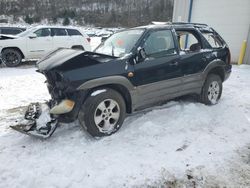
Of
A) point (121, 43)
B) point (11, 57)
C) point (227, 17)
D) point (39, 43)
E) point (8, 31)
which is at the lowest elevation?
point (11, 57)

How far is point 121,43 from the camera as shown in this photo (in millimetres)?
4617

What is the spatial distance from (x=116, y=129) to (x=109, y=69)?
1.02 meters

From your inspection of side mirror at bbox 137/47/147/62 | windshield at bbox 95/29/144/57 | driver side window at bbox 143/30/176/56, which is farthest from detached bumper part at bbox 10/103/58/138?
driver side window at bbox 143/30/176/56

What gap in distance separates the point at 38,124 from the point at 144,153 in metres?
1.73

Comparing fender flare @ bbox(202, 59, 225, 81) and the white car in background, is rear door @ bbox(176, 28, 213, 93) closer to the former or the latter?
fender flare @ bbox(202, 59, 225, 81)

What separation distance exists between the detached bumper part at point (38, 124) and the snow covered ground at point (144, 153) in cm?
18

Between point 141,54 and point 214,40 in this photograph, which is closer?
point 141,54

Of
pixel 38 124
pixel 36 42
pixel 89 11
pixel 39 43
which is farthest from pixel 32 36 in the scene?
pixel 89 11

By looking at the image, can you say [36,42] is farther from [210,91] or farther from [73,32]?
[210,91]

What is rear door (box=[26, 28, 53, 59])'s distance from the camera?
36.4 feet

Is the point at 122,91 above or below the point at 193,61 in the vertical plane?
below

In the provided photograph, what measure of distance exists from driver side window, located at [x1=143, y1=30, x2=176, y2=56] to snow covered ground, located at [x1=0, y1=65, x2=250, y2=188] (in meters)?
1.23

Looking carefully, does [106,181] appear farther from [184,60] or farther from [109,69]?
[184,60]

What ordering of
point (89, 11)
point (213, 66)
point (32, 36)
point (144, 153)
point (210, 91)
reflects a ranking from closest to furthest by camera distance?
point (144, 153)
point (213, 66)
point (210, 91)
point (32, 36)
point (89, 11)
